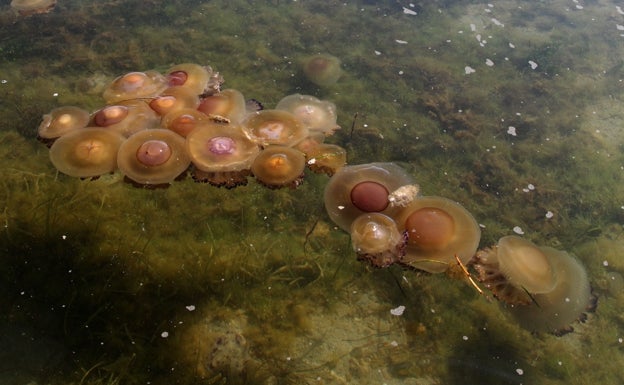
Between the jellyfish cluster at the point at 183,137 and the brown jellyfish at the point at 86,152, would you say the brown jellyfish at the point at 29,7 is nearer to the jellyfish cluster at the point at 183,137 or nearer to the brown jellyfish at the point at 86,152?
the jellyfish cluster at the point at 183,137

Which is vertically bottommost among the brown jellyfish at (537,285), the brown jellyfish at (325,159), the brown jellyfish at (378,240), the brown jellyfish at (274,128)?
the brown jellyfish at (537,285)

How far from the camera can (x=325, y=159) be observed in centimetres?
454

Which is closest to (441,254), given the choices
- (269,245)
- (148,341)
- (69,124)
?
(269,245)

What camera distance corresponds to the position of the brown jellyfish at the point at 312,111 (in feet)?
16.1

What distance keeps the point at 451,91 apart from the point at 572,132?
1.64 m

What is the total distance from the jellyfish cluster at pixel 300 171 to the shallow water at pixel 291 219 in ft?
0.61

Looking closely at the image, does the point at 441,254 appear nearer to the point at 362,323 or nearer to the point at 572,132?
the point at 362,323

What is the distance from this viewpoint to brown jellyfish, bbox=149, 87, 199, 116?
15.0 ft

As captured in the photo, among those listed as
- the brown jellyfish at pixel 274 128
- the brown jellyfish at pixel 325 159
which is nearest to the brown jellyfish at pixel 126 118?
the brown jellyfish at pixel 274 128

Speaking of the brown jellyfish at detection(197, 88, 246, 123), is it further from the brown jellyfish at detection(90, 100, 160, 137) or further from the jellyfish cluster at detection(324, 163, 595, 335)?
the jellyfish cluster at detection(324, 163, 595, 335)

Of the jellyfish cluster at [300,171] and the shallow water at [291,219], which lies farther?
the jellyfish cluster at [300,171]

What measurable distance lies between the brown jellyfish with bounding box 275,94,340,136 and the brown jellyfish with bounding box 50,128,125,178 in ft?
6.03

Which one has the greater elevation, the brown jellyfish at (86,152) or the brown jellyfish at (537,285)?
the brown jellyfish at (86,152)

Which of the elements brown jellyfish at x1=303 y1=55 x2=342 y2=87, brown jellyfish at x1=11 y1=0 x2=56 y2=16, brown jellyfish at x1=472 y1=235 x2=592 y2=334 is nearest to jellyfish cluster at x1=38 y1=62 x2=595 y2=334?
brown jellyfish at x1=472 y1=235 x2=592 y2=334
